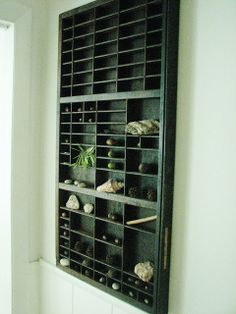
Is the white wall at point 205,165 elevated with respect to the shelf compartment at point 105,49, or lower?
lower

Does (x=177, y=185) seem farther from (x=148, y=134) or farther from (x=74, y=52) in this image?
(x=74, y=52)

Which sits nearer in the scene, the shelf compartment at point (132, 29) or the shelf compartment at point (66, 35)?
the shelf compartment at point (132, 29)

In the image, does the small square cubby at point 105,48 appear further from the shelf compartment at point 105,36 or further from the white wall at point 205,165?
the white wall at point 205,165

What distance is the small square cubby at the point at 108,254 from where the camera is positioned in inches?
72.6

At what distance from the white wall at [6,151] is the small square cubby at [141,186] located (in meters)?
0.93

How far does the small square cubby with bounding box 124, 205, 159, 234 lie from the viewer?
1.67 metres

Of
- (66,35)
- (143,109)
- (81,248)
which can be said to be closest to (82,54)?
(66,35)

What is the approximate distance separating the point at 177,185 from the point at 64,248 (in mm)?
981

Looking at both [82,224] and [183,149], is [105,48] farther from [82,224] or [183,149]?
[82,224]

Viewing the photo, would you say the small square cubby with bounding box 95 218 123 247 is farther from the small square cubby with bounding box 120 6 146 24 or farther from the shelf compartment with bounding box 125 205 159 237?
the small square cubby with bounding box 120 6 146 24

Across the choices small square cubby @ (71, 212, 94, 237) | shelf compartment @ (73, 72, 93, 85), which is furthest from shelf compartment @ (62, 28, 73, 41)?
small square cubby @ (71, 212, 94, 237)

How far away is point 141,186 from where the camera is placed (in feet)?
5.79

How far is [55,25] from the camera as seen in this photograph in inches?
88.4

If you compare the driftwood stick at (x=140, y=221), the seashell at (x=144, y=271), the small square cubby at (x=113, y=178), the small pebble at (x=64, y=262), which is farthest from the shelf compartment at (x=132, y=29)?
the small pebble at (x=64, y=262)
